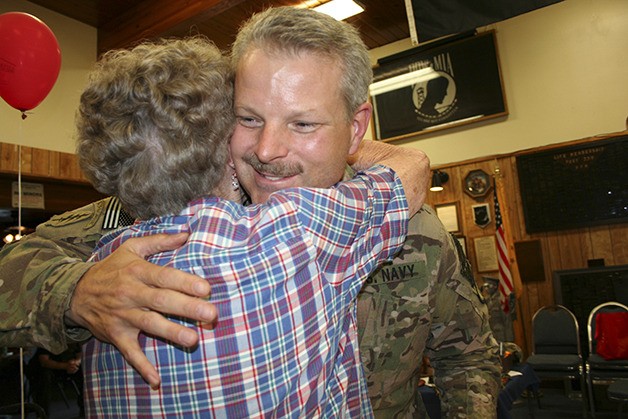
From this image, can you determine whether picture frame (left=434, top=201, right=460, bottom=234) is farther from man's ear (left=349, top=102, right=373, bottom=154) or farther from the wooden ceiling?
man's ear (left=349, top=102, right=373, bottom=154)

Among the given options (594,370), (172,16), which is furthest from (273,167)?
(594,370)

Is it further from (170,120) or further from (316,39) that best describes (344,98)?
(170,120)

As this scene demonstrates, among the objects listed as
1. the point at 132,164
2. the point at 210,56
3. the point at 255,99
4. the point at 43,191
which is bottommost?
the point at 132,164

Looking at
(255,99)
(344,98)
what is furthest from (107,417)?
(344,98)

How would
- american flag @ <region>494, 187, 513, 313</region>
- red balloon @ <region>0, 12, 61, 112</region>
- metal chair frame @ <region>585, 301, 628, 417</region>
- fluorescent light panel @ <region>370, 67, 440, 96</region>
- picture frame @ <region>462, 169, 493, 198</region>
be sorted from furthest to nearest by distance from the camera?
fluorescent light panel @ <region>370, 67, 440, 96</region>, picture frame @ <region>462, 169, 493, 198</region>, american flag @ <region>494, 187, 513, 313</region>, metal chair frame @ <region>585, 301, 628, 417</region>, red balloon @ <region>0, 12, 61, 112</region>

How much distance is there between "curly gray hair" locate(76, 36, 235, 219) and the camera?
1.01m

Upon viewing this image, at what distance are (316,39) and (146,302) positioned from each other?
79 centimetres

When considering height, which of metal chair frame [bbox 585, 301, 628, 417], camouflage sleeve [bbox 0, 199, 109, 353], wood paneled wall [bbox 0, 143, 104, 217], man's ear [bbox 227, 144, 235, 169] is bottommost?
metal chair frame [bbox 585, 301, 628, 417]

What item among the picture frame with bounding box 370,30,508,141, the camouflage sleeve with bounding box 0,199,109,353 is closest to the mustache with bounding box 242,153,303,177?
the camouflage sleeve with bounding box 0,199,109,353

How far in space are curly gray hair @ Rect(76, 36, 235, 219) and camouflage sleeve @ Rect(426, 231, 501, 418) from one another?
79 centimetres

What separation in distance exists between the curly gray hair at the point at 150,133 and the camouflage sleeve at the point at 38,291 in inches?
8.2

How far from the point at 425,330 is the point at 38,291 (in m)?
1.04

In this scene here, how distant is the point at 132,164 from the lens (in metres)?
1.02

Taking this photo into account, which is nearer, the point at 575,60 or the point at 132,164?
the point at 132,164
